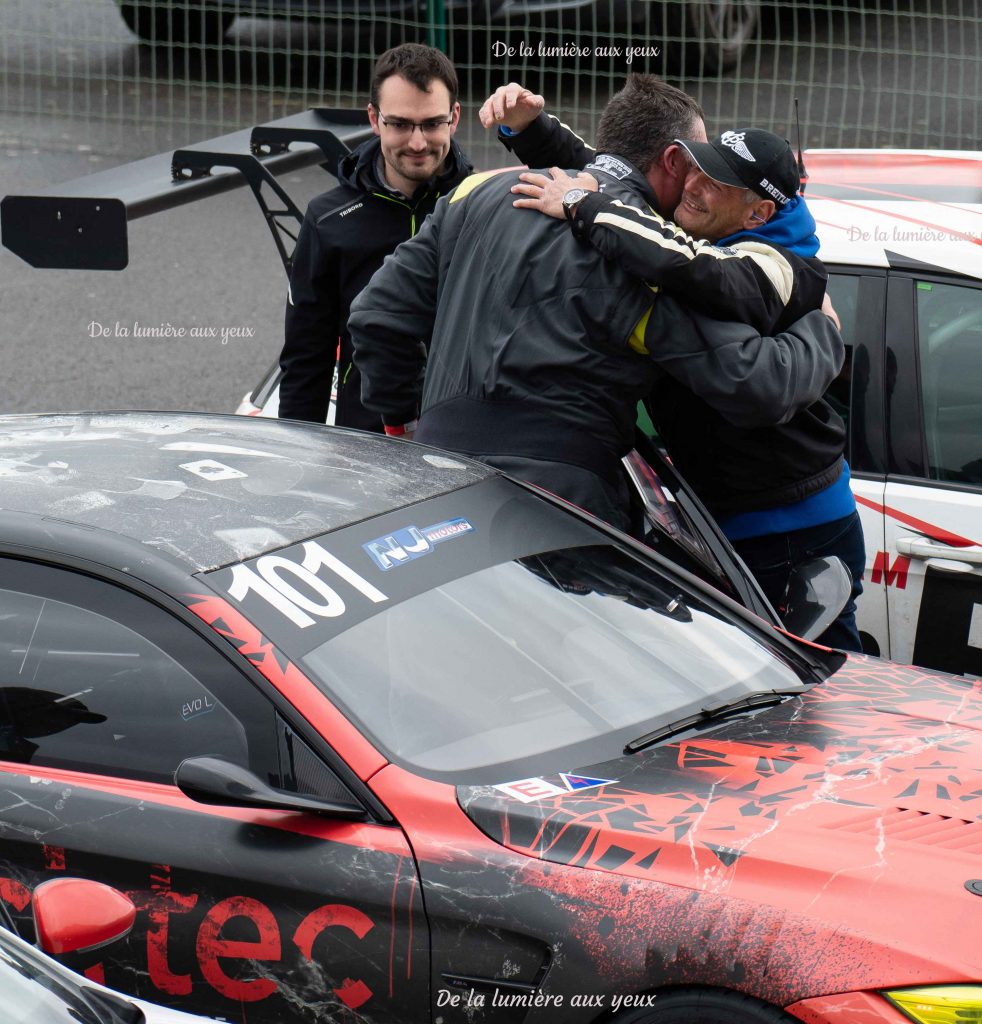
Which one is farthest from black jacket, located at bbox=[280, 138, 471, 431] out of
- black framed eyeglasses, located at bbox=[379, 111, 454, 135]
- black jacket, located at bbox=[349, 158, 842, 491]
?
black jacket, located at bbox=[349, 158, 842, 491]

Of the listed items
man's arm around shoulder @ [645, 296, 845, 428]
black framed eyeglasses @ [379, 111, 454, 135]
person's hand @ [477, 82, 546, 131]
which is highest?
person's hand @ [477, 82, 546, 131]

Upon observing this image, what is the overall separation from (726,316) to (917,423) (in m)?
1.02

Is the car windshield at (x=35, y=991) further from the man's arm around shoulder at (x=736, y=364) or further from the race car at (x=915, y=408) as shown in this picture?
the race car at (x=915, y=408)

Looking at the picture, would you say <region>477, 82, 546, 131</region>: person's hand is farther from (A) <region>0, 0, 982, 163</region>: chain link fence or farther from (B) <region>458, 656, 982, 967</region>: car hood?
(A) <region>0, 0, 982, 163</region>: chain link fence

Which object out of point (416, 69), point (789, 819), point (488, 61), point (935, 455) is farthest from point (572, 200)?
point (488, 61)

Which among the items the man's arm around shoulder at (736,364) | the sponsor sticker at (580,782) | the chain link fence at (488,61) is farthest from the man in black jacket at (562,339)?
the chain link fence at (488,61)

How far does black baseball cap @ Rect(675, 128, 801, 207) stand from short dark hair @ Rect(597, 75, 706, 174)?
14 cm

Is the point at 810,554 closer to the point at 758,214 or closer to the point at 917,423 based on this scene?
the point at 917,423

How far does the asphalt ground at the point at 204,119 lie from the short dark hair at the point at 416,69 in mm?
3962

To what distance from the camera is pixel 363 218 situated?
4.50m

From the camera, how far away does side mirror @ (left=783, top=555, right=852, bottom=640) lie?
372 cm

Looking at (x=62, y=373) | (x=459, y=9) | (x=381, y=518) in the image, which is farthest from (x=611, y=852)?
(x=459, y=9)

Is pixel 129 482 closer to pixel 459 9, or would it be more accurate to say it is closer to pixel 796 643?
pixel 796 643

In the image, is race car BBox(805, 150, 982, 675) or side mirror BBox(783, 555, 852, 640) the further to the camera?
race car BBox(805, 150, 982, 675)
